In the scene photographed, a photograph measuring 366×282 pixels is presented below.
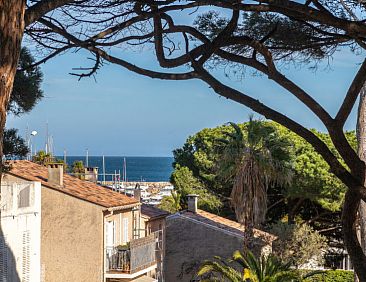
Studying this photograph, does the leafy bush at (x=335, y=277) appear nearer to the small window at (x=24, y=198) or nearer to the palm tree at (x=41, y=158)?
the palm tree at (x=41, y=158)

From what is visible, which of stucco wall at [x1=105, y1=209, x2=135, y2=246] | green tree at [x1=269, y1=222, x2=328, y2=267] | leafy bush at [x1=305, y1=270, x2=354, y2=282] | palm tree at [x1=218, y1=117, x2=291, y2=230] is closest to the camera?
palm tree at [x1=218, y1=117, x2=291, y2=230]

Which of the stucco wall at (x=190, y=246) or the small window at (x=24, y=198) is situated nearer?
the small window at (x=24, y=198)

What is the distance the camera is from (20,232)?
24266mm

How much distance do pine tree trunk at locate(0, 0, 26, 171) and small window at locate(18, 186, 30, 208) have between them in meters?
18.3

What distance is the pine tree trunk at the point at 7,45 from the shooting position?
596 centimetres

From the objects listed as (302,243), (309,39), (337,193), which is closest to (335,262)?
(337,193)

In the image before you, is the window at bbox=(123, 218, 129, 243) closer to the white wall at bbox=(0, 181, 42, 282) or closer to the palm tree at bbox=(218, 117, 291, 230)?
the palm tree at bbox=(218, 117, 291, 230)

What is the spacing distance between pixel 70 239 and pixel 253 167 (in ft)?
21.5

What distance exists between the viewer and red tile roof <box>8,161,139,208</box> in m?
28.0

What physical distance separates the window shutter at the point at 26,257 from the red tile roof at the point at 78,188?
2.69 meters

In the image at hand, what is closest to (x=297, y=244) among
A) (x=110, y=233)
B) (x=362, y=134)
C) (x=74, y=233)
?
(x=110, y=233)

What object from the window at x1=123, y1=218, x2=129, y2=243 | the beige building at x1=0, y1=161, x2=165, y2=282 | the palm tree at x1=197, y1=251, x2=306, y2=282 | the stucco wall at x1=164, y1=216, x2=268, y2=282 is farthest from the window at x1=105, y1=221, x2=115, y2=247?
the palm tree at x1=197, y1=251, x2=306, y2=282

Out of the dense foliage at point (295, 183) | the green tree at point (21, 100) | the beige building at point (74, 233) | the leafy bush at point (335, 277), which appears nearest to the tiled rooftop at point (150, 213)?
the beige building at point (74, 233)

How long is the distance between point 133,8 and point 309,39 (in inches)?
93.1
